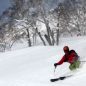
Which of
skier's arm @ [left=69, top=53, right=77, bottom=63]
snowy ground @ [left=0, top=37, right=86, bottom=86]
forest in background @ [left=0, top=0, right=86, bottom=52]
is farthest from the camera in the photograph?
forest in background @ [left=0, top=0, right=86, bottom=52]

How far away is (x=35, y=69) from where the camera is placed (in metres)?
16.0

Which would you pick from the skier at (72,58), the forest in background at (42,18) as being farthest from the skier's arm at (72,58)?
the forest in background at (42,18)

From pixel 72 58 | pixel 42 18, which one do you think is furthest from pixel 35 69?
pixel 42 18

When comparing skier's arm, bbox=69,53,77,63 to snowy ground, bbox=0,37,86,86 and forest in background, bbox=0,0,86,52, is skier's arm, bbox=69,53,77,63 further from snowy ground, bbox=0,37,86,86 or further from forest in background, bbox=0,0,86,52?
forest in background, bbox=0,0,86,52

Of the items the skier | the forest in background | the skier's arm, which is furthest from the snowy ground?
the forest in background

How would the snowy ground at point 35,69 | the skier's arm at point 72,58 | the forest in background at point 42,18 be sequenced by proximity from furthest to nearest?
the forest in background at point 42,18, the skier's arm at point 72,58, the snowy ground at point 35,69

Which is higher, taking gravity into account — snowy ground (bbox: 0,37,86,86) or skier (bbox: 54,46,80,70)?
skier (bbox: 54,46,80,70)

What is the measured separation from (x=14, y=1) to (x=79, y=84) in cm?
3638

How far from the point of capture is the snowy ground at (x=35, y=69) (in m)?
11.9

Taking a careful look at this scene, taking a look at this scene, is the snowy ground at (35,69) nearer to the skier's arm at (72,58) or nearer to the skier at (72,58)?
the skier at (72,58)

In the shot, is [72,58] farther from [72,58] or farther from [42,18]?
[42,18]

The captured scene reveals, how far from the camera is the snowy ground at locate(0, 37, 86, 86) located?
11.9 metres

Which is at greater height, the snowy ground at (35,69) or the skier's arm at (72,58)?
the skier's arm at (72,58)

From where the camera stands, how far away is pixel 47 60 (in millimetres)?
17625
